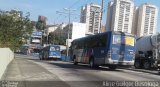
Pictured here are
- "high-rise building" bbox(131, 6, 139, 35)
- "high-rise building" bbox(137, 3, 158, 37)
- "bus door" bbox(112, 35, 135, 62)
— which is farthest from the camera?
"high-rise building" bbox(131, 6, 139, 35)

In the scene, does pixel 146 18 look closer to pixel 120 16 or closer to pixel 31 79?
pixel 120 16

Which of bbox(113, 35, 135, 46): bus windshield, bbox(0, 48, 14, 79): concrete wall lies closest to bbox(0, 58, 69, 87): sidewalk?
bbox(0, 48, 14, 79): concrete wall

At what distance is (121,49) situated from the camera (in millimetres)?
28484

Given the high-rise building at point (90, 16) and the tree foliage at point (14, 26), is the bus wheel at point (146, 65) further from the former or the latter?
the high-rise building at point (90, 16)

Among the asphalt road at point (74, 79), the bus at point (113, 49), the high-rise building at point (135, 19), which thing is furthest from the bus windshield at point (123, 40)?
the high-rise building at point (135, 19)

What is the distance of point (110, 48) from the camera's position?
27922mm

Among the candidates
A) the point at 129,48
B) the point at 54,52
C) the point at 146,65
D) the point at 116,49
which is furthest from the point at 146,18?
the point at 116,49

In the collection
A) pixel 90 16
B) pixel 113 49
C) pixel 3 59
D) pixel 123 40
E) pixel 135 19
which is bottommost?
pixel 3 59

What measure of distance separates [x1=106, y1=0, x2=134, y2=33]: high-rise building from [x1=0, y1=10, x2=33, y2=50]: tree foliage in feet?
47.9

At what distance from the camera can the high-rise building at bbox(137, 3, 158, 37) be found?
71.8 meters

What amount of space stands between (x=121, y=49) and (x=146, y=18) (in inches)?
1943

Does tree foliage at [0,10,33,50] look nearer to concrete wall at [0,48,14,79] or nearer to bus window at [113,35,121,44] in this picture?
bus window at [113,35,121,44]

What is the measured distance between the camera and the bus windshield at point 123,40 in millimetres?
28203

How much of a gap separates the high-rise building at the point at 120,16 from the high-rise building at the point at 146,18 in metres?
2.70
